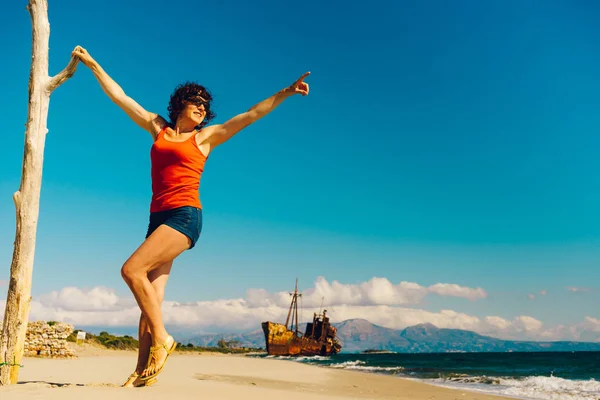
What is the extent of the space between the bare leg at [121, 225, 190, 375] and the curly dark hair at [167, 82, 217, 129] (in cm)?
100

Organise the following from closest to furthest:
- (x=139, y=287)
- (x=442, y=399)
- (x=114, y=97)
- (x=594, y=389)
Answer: (x=139, y=287) → (x=114, y=97) → (x=442, y=399) → (x=594, y=389)

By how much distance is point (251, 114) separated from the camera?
11.3 ft

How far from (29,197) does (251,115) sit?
1850 millimetres

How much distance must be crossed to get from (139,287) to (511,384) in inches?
671

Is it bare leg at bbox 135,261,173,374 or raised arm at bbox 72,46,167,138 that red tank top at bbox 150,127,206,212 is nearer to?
raised arm at bbox 72,46,167,138

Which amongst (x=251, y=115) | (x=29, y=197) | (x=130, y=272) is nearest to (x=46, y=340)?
(x=29, y=197)

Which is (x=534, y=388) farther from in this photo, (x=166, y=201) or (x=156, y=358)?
(x=166, y=201)

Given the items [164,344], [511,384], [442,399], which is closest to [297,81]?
[164,344]

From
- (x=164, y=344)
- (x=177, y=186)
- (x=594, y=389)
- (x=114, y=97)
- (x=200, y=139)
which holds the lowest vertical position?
(x=594, y=389)

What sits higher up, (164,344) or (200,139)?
(200,139)

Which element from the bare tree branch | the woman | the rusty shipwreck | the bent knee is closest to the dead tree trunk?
the bare tree branch

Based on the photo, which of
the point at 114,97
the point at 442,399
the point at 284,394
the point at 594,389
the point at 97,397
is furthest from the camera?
the point at 594,389

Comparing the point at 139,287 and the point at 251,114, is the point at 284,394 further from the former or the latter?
the point at 251,114

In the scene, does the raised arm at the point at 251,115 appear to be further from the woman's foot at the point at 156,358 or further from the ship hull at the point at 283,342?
the ship hull at the point at 283,342
